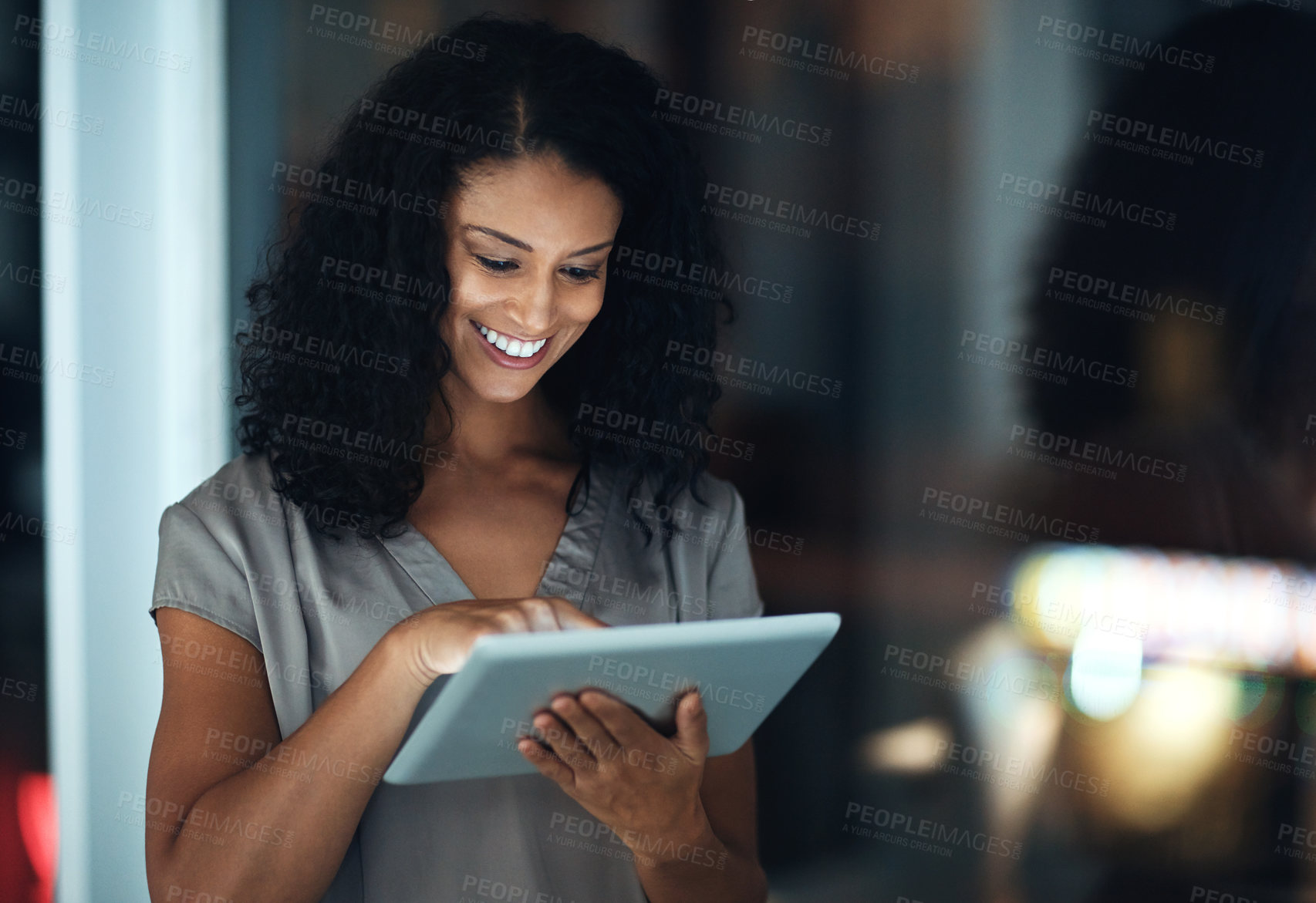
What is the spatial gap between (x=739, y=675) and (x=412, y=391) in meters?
0.46

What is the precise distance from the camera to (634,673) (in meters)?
0.79

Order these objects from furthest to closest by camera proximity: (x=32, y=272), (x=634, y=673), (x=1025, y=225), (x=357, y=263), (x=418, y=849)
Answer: (x=1025, y=225), (x=32, y=272), (x=357, y=263), (x=418, y=849), (x=634, y=673)

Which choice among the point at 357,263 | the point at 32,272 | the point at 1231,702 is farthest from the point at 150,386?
the point at 1231,702

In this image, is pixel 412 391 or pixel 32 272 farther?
pixel 32 272

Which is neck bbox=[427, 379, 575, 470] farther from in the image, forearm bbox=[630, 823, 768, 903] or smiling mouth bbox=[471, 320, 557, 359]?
forearm bbox=[630, 823, 768, 903]

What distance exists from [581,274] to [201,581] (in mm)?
471

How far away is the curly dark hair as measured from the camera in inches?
39.6

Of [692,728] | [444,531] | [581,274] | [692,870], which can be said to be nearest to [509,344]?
[581,274]

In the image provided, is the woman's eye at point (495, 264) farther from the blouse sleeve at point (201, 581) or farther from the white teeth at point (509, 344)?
the blouse sleeve at point (201, 581)

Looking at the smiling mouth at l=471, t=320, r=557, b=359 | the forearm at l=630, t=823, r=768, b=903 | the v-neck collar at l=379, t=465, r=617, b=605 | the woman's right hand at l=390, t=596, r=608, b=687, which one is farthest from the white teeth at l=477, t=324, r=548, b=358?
the forearm at l=630, t=823, r=768, b=903

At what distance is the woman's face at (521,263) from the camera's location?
99 cm

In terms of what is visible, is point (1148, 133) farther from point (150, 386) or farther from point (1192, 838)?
point (150, 386)

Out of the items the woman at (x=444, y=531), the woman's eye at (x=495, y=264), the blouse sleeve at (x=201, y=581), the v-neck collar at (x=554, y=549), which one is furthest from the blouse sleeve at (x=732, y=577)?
the blouse sleeve at (x=201, y=581)

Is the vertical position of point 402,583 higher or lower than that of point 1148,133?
lower
